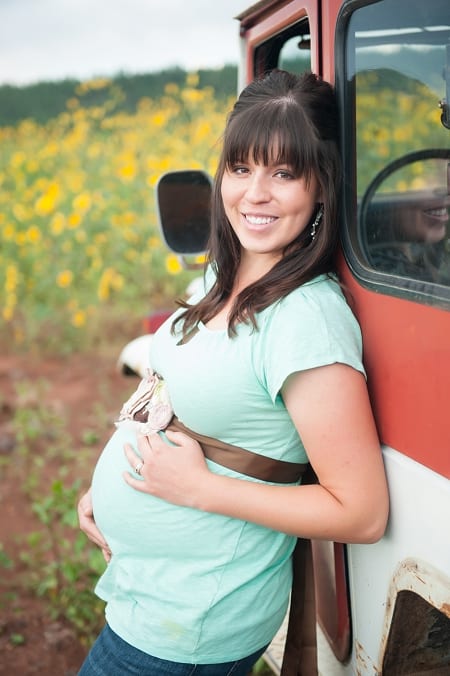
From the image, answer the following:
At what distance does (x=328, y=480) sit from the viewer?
4.32 ft

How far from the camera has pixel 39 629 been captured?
110 inches

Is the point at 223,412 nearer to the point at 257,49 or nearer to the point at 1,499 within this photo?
the point at 257,49

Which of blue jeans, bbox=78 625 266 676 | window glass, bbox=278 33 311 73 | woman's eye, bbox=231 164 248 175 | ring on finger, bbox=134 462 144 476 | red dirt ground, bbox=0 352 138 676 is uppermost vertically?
window glass, bbox=278 33 311 73

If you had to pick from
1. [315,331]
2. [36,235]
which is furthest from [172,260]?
[315,331]

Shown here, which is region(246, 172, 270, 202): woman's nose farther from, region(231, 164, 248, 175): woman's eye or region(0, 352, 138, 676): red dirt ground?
region(0, 352, 138, 676): red dirt ground

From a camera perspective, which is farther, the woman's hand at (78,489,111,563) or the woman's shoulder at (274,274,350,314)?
the woman's hand at (78,489,111,563)

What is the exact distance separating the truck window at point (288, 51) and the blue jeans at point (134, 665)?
1.38 meters

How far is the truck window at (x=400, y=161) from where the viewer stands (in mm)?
1374

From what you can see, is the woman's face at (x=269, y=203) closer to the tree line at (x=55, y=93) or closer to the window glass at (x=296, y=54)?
the window glass at (x=296, y=54)

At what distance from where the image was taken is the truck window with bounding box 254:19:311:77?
73.1 inches

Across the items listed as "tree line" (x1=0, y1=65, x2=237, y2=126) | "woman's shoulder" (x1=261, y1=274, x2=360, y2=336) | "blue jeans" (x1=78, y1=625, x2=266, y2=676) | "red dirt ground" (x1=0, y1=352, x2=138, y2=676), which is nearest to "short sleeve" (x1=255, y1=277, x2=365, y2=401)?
"woman's shoulder" (x1=261, y1=274, x2=360, y2=336)

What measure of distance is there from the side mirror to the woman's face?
81cm

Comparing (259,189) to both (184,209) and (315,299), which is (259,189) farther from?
(184,209)

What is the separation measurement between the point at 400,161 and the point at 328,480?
4.82 ft
